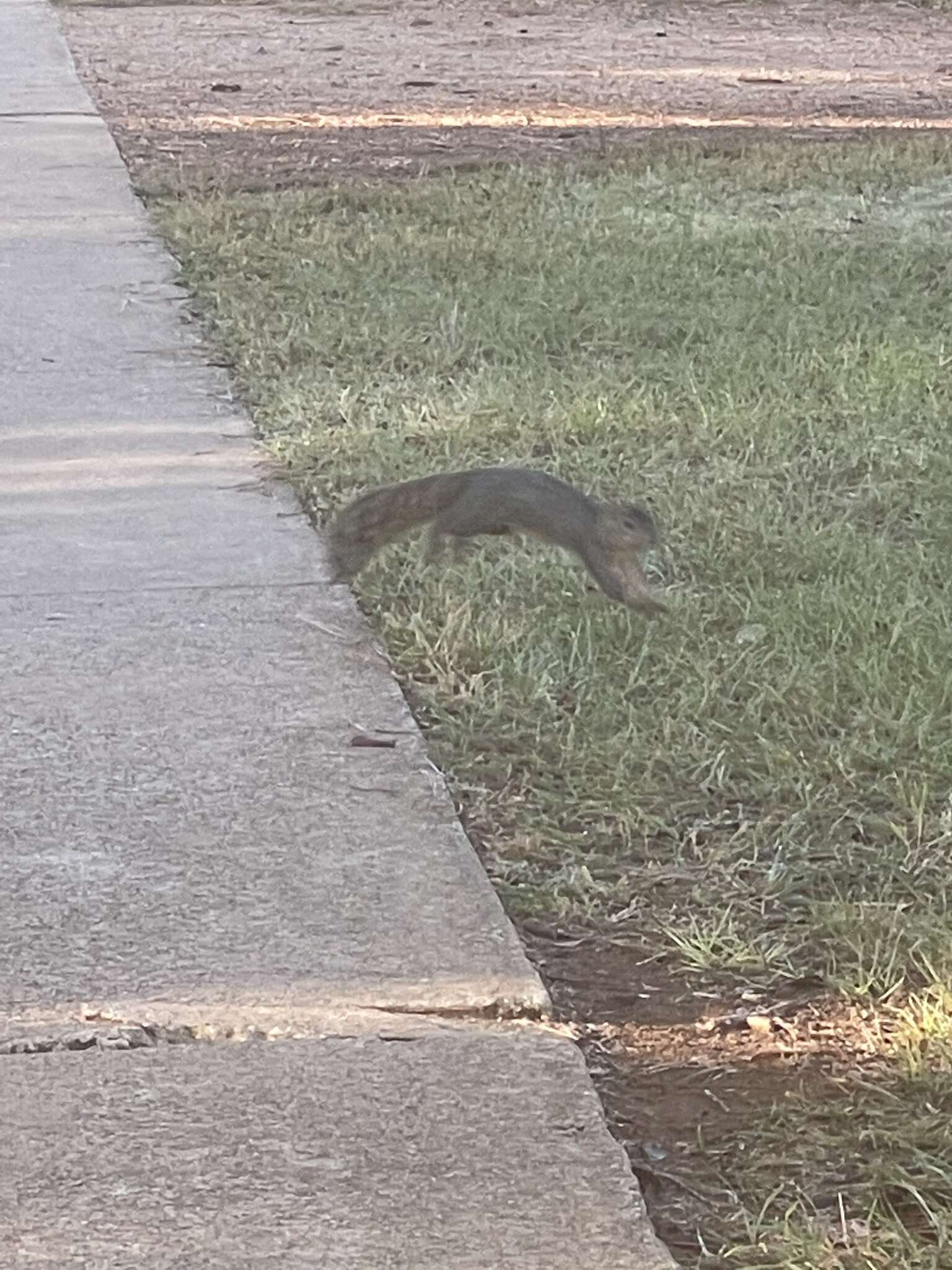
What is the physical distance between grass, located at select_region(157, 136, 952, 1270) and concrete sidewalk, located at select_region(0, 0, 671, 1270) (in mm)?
175

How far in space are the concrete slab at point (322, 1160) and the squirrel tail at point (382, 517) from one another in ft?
4.53

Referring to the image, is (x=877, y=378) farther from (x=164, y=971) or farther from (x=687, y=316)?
(x=164, y=971)

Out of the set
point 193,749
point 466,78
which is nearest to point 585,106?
point 466,78

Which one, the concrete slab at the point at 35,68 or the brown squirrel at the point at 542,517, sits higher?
the brown squirrel at the point at 542,517

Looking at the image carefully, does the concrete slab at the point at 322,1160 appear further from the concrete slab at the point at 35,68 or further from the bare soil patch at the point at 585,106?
the concrete slab at the point at 35,68

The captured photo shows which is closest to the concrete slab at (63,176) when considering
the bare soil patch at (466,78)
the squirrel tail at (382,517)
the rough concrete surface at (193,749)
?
the bare soil patch at (466,78)

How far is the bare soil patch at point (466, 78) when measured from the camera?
9188 mm

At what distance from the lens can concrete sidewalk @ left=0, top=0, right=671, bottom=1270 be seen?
2602 millimetres

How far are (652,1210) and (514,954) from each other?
583 mm

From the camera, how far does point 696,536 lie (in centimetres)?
488

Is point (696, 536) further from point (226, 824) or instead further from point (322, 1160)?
point (322, 1160)

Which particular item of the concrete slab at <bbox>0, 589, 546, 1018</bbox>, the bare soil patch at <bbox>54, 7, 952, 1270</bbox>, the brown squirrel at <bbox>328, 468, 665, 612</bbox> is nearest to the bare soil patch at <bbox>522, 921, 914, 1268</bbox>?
the bare soil patch at <bbox>54, 7, 952, 1270</bbox>

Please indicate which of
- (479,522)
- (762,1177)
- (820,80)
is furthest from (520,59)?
(762,1177)

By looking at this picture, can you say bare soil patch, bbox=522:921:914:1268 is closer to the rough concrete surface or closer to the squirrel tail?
the rough concrete surface
